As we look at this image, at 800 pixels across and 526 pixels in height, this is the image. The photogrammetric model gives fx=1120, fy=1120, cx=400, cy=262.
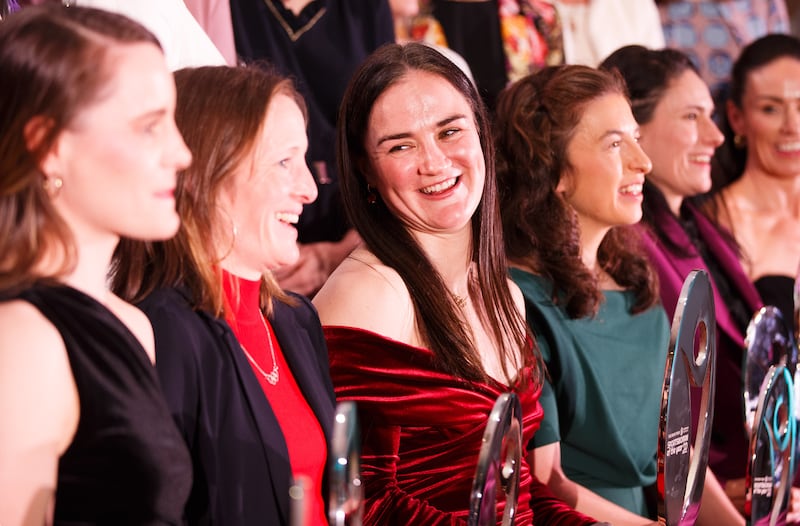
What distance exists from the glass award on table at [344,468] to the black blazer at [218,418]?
0.70 feet

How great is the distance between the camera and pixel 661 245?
2.33 metres

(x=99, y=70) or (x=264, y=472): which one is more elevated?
(x=99, y=70)

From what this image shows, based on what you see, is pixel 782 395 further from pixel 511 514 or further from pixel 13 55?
pixel 13 55

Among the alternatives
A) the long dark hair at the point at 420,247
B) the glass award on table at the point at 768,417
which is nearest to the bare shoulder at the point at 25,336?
the long dark hair at the point at 420,247

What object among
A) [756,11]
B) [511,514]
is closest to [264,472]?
[511,514]

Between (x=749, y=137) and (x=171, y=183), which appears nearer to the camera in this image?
(x=171, y=183)

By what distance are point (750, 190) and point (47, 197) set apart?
2.10 meters

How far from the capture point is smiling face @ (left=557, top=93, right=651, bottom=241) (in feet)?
6.35

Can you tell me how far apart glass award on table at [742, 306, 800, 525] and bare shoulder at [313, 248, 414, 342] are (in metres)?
0.50

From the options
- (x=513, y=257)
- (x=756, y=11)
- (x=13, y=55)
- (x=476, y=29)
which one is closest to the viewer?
(x=13, y=55)

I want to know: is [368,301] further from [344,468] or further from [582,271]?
[344,468]

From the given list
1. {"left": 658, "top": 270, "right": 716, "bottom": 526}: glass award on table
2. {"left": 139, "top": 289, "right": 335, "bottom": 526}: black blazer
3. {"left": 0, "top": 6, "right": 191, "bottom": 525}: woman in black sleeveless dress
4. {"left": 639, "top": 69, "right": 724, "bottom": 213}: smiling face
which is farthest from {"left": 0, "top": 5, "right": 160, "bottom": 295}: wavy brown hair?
{"left": 639, "top": 69, "right": 724, "bottom": 213}: smiling face

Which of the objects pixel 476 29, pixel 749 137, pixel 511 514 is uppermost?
pixel 476 29

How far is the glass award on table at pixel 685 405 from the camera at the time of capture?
133 centimetres
